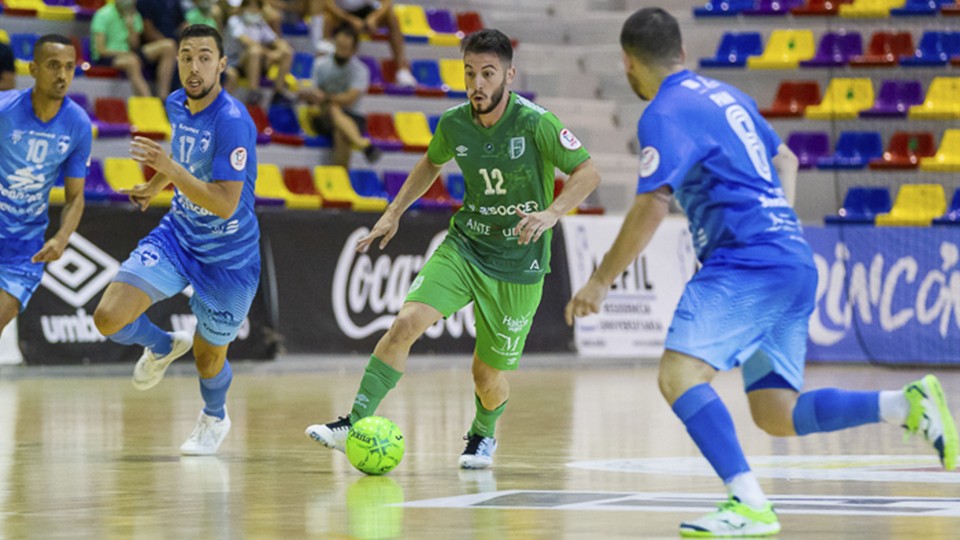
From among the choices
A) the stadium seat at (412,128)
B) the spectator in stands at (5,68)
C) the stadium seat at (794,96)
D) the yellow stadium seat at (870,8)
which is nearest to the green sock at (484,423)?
the spectator in stands at (5,68)

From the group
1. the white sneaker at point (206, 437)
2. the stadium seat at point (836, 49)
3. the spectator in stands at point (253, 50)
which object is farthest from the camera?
the stadium seat at point (836, 49)

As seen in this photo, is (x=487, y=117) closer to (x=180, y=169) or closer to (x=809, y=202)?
(x=180, y=169)

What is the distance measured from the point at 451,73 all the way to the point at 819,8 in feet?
17.5

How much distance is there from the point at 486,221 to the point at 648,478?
170 cm

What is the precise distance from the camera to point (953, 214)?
64.3 feet

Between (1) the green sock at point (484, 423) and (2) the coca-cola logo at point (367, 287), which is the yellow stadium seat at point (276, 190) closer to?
(2) the coca-cola logo at point (367, 287)

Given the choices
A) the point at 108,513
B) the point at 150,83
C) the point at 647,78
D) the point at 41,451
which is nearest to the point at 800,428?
the point at 647,78

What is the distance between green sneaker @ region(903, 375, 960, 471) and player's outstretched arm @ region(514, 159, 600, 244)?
7.83ft

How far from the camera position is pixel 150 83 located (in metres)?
19.7

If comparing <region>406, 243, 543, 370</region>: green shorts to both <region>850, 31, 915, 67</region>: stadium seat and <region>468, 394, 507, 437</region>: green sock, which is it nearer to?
<region>468, 394, 507, 437</region>: green sock

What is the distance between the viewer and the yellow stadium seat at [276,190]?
19469 millimetres

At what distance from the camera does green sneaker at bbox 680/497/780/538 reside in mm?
5949

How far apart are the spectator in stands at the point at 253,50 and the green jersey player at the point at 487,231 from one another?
36.8 feet

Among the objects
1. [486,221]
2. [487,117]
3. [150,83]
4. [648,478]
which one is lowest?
[648,478]
